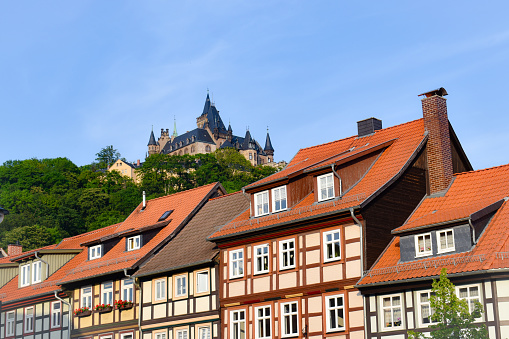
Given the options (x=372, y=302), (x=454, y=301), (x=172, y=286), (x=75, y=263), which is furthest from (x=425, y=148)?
(x=75, y=263)

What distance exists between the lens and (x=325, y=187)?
32156mm

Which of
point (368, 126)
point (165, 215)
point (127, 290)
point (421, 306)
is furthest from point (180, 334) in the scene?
point (421, 306)

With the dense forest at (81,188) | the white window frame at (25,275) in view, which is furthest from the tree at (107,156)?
the white window frame at (25,275)

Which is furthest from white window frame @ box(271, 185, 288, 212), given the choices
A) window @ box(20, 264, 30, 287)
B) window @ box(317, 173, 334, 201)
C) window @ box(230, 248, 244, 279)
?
window @ box(20, 264, 30, 287)

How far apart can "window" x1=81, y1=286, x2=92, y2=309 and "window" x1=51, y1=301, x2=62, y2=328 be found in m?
2.26

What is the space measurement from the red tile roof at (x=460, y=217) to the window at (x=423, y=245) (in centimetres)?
38

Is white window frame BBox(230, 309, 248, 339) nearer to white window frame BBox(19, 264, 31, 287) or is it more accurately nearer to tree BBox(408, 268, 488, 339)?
tree BBox(408, 268, 488, 339)

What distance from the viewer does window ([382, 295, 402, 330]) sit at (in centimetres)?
2786

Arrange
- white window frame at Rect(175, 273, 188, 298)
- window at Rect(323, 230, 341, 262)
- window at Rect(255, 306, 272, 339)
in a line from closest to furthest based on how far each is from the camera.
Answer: window at Rect(323, 230, 341, 262)
window at Rect(255, 306, 272, 339)
white window frame at Rect(175, 273, 188, 298)

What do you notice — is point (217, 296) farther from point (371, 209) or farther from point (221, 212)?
point (371, 209)

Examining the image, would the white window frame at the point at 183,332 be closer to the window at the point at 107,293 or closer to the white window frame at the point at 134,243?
the window at the point at 107,293

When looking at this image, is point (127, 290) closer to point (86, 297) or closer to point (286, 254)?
point (86, 297)

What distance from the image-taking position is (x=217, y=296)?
1372 inches

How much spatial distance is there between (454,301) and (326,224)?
298 inches
